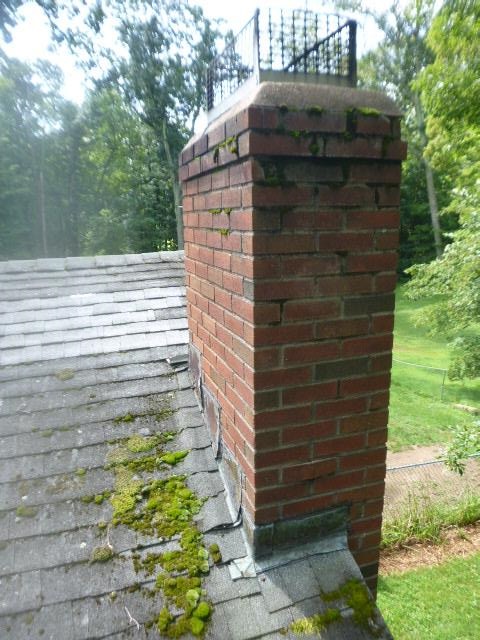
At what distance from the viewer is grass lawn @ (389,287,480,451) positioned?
9977 millimetres

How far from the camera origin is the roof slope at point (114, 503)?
5.11ft

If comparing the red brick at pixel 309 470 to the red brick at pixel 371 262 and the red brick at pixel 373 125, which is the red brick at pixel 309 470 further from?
the red brick at pixel 373 125

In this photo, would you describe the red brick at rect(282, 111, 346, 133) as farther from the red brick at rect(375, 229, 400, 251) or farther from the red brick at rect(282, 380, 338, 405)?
the red brick at rect(282, 380, 338, 405)

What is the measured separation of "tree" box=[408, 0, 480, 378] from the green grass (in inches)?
172

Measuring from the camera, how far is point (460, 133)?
8.98 m

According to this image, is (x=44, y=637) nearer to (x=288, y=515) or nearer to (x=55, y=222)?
(x=288, y=515)

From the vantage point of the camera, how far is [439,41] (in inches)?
316

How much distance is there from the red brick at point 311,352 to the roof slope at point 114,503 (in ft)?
2.66

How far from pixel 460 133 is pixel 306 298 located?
9.41 m

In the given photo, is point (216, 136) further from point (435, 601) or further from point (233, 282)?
point (435, 601)

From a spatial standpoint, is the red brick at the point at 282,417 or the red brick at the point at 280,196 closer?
the red brick at the point at 280,196

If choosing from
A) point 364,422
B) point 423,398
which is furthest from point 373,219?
point 423,398

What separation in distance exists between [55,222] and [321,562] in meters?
32.9

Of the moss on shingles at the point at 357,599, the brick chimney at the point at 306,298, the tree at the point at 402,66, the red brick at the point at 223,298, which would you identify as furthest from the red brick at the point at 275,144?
the tree at the point at 402,66
